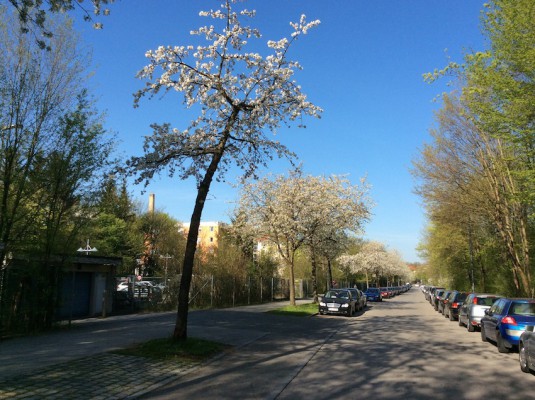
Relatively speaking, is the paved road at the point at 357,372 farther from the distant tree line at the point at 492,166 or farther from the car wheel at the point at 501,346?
the distant tree line at the point at 492,166

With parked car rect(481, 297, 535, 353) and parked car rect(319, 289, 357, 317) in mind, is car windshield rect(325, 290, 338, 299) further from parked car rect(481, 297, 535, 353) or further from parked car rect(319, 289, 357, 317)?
parked car rect(481, 297, 535, 353)

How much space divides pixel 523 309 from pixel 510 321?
0.71 metres

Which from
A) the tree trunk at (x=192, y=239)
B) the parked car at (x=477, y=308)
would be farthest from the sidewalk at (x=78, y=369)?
the parked car at (x=477, y=308)

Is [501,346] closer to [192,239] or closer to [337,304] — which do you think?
[192,239]

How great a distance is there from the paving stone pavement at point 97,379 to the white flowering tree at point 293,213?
1883 cm

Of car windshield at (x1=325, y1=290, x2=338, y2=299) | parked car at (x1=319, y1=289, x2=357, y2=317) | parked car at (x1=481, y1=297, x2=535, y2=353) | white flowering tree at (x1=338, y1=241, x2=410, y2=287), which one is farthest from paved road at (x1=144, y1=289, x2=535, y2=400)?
white flowering tree at (x1=338, y1=241, x2=410, y2=287)

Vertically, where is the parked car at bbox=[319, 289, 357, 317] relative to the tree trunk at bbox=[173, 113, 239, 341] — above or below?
below

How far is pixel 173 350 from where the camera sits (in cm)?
1007

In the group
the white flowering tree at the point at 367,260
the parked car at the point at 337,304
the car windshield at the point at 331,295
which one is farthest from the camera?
the white flowering tree at the point at 367,260

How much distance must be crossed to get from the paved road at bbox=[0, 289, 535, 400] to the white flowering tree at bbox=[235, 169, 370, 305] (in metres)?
14.1

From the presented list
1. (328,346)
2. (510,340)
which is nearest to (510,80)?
(510,340)

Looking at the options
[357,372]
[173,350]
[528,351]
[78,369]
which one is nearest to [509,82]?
[528,351]

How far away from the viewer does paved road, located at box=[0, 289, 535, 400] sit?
23.5 ft

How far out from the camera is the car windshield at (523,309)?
12212mm
